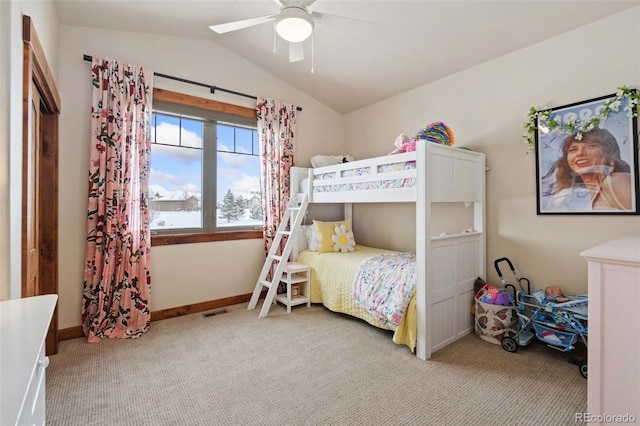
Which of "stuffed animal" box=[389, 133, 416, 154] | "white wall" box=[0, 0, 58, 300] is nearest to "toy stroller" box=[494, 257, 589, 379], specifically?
"stuffed animal" box=[389, 133, 416, 154]

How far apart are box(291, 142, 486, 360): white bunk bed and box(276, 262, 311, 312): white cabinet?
1.04 meters

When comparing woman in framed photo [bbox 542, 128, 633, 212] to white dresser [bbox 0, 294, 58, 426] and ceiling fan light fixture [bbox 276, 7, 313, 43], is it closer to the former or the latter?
ceiling fan light fixture [bbox 276, 7, 313, 43]

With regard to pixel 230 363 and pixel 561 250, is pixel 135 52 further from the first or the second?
pixel 561 250

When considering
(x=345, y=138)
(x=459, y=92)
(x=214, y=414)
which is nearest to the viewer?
(x=214, y=414)

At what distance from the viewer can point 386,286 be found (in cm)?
287

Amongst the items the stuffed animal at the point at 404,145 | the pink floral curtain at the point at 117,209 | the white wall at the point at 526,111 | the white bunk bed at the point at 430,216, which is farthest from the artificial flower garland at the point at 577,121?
the pink floral curtain at the point at 117,209

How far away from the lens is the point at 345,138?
4.82 metres

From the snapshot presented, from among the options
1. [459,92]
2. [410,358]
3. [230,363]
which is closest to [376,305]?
[410,358]

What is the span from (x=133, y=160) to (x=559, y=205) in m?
3.95

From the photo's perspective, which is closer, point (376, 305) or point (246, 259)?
point (376, 305)

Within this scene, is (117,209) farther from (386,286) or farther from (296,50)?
(386,286)

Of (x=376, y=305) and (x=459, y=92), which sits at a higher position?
(x=459, y=92)

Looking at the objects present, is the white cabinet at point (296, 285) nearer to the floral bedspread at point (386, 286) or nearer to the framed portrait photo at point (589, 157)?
the floral bedspread at point (386, 286)

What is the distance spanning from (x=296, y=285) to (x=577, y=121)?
3.19 meters
